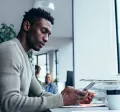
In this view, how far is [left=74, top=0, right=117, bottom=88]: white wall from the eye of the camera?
267 cm

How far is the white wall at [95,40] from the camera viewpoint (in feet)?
8.77

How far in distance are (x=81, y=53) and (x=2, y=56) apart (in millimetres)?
1695

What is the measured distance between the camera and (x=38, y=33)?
1321mm

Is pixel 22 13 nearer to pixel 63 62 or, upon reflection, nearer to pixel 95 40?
pixel 63 62

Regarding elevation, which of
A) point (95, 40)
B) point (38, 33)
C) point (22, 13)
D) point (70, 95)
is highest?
point (22, 13)

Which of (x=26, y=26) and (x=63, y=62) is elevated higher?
(x=63, y=62)

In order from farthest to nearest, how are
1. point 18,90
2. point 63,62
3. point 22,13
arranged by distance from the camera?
point 63,62 → point 22,13 → point 18,90

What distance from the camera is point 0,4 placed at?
5.25m

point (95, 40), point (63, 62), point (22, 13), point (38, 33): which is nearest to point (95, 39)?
point (95, 40)

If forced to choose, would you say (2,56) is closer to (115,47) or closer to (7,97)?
(7,97)

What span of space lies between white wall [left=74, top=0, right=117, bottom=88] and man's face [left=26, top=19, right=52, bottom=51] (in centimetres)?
139

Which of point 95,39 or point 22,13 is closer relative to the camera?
point 95,39

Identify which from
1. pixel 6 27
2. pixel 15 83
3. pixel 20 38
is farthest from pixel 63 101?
pixel 6 27

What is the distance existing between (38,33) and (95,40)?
1461 millimetres
